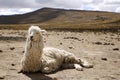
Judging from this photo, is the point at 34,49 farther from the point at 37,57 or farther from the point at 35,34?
the point at 35,34

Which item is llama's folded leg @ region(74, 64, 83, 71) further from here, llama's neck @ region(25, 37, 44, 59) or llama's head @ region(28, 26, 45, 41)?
llama's head @ region(28, 26, 45, 41)

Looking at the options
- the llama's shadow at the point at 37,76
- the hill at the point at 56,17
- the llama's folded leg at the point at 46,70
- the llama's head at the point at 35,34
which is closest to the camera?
the llama's shadow at the point at 37,76

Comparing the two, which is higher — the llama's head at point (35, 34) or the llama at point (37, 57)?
the llama's head at point (35, 34)

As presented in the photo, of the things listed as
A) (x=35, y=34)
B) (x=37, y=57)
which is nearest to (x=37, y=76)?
(x=37, y=57)

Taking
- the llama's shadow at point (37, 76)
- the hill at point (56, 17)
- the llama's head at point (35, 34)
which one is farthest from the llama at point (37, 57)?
the hill at point (56, 17)

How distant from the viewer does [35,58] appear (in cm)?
1145

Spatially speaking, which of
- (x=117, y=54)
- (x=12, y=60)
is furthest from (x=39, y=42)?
(x=117, y=54)

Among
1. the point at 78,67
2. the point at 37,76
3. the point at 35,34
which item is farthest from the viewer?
the point at 78,67

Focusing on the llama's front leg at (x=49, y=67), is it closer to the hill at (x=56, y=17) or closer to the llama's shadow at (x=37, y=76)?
the llama's shadow at (x=37, y=76)

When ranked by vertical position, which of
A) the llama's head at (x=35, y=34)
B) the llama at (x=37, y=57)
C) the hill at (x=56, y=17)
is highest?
the llama's head at (x=35, y=34)

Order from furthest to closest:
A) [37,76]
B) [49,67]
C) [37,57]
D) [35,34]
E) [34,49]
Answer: [49,67] → [37,57] → [34,49] → [35,34] → [37,76]

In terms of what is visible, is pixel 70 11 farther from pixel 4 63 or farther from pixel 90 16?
pixel 4 63

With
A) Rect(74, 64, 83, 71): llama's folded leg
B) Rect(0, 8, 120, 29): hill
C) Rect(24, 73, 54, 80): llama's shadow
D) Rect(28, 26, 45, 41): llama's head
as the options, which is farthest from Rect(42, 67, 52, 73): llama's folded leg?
Rect(0, 8, 120, 29): hill

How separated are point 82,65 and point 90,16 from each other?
302 ft
